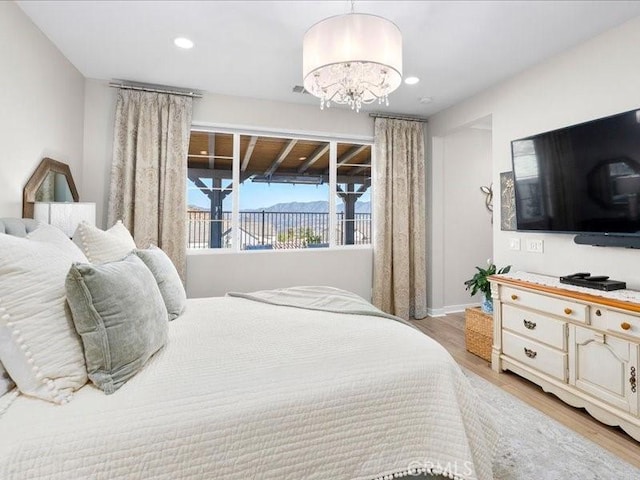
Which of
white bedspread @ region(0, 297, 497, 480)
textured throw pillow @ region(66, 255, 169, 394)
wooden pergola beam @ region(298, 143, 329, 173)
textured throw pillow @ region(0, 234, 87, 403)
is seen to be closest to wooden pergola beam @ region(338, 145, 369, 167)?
wooden pergola beam @ region(298, 143, 329, 173)

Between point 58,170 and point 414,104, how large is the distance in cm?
376

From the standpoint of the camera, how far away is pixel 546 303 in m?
2.41

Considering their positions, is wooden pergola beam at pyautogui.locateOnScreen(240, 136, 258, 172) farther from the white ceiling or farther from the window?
the white ceiling

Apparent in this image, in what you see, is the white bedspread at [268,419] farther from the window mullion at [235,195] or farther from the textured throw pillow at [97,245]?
the window mullion at [235,195]

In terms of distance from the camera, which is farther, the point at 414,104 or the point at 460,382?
the point at 414,104

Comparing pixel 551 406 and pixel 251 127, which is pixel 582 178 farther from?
pixel 251 127

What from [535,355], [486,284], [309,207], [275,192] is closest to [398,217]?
[309,207]

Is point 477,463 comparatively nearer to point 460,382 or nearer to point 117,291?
point 460,382

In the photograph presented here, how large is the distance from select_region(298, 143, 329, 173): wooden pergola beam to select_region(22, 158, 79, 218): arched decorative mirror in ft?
8.34

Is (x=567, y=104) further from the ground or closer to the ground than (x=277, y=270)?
further from the ground

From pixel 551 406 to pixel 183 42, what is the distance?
3.90 m

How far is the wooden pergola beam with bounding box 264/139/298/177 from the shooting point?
4.27 m

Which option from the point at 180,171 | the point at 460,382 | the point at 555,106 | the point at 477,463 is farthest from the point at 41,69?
the point at 555,106

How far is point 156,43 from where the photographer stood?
106 inches
